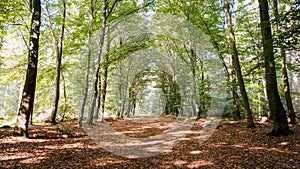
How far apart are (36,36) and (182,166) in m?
7.70

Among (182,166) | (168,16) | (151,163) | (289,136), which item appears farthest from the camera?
(168,16)

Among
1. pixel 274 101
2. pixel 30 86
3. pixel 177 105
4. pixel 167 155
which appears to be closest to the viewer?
pixel 167 155

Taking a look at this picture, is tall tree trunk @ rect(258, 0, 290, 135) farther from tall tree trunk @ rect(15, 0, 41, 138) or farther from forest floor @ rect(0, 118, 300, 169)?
tall tree trunk @ rect(15, 0, 41, 138)

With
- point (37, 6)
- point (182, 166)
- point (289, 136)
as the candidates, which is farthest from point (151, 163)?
point (37, 6)

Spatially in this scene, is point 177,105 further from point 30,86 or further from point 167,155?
point 30,86

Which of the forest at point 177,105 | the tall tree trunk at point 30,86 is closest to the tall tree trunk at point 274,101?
the forest at point 177,105

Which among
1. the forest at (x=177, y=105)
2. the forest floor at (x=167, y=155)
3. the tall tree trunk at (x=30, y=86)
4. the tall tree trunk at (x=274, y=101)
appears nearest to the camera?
the forest floor at (x=167, y=155)

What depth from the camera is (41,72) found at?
58.9 feet

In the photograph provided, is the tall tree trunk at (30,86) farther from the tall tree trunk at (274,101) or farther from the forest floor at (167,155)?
the tall tree trunk at (274,101)

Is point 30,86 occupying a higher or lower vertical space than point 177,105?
higher

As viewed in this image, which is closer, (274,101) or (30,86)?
(274,101)

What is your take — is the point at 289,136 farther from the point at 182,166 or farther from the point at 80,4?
the point at 80,4

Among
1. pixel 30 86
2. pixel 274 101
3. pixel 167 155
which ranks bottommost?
pixel 167 155

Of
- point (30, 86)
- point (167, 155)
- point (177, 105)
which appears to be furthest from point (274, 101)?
point (177, 105)
